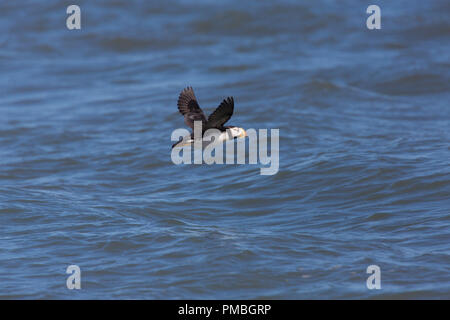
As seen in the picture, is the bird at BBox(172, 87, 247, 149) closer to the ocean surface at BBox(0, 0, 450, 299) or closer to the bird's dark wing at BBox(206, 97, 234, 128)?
the bird's dark wing at BBox(206, 97, 234, 128)

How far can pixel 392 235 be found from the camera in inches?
314

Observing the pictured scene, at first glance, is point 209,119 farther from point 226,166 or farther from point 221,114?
point 226,166

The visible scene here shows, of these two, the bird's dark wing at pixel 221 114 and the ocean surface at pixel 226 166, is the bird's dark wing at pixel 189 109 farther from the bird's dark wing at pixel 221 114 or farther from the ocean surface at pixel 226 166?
the ocean surface at pixel 226 166

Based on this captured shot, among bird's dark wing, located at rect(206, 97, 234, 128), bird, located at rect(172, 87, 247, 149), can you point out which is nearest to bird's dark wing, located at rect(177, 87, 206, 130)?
bird, located at rect(172, 87, 247, 149)

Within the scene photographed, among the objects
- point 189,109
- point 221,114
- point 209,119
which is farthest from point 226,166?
point 221,114

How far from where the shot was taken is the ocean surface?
734 centimetres

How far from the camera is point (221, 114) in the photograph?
283 inches

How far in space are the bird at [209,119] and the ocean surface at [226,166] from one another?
1137 millimetres

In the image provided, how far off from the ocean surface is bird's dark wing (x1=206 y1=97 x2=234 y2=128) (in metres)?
1.33

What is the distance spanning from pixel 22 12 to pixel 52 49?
2374mm

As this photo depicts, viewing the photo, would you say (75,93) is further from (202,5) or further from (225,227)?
(225,227)

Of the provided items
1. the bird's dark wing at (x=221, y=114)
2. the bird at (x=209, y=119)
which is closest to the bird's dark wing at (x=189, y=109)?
the bird at (x=209, y=119)

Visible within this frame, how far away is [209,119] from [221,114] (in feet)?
0.66
